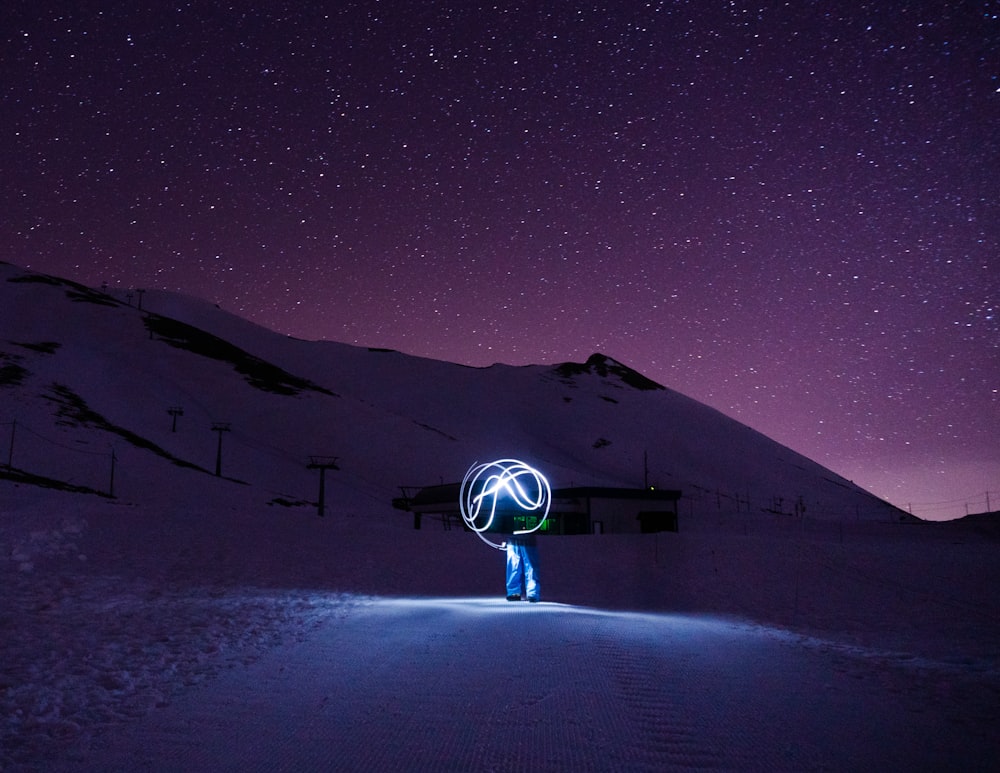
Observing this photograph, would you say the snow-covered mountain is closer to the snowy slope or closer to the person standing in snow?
the snowy slope

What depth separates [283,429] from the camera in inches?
4412

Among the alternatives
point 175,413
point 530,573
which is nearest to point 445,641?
point 530,573

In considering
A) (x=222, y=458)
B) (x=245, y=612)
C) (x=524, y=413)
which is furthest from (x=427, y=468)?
(x=245, y=612)

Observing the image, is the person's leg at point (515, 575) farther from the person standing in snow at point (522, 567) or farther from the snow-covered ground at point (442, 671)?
the snow-covered ground at point (442, 671)

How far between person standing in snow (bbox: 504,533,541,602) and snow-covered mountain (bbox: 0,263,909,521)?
35.0 meters

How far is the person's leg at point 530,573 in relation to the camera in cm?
1905

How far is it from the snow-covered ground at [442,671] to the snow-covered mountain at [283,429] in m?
31.1

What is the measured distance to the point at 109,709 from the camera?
726 centimetres

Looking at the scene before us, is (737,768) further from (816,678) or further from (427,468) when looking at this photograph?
(427,468)

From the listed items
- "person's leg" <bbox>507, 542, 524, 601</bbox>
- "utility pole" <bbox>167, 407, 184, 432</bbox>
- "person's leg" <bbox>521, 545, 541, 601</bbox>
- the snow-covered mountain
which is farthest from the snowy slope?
"utility pole" <bbox>167, 407, 184, 432</bbox>

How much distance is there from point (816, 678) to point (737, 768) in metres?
4.30

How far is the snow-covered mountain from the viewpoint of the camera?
64.7 metres

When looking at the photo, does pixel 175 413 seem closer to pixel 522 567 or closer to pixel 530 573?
pixel 522 567

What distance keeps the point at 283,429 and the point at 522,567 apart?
98.3 meters
